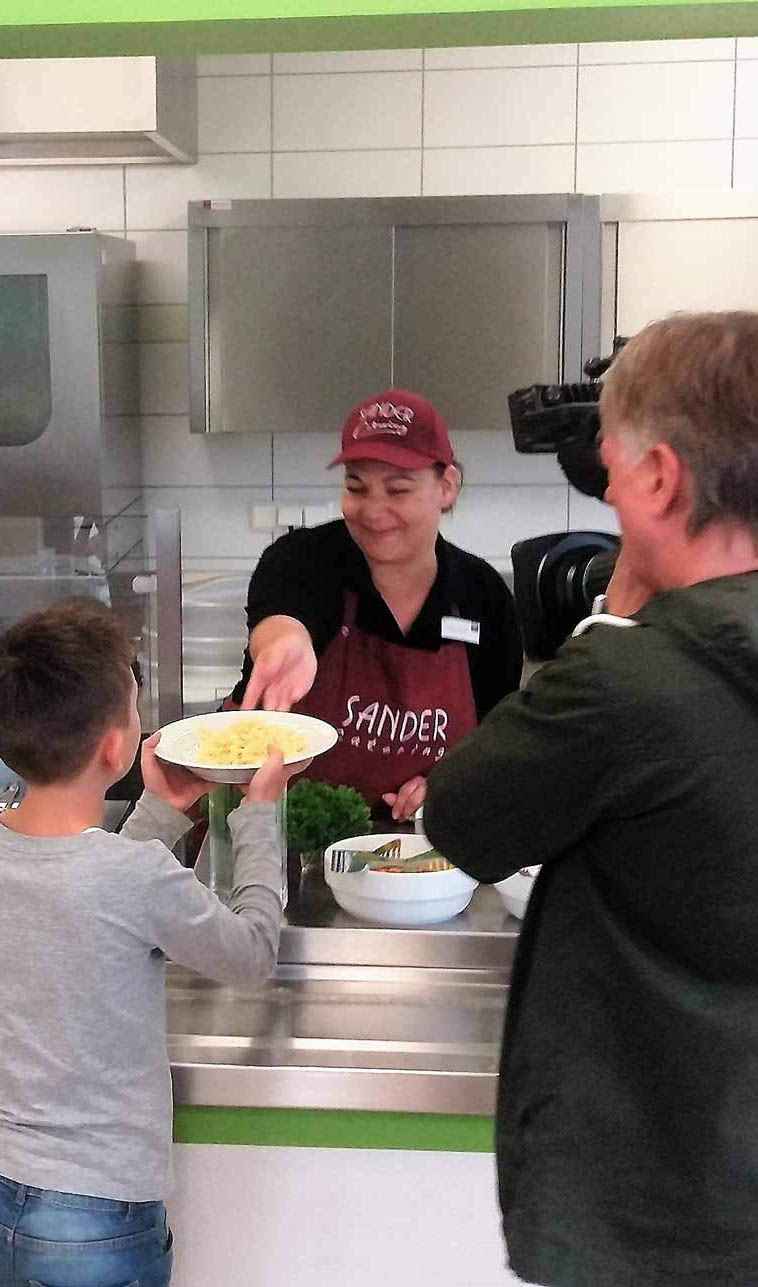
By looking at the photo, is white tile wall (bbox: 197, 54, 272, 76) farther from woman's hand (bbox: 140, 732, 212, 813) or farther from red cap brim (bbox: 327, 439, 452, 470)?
woman's hand (bbox: 140, 732, 212, 813)

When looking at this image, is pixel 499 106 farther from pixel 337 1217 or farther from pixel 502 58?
pixel 337 1217

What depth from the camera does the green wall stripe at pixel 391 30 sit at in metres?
1.11

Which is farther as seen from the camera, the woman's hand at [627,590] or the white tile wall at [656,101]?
the white tile wall at [656,101]

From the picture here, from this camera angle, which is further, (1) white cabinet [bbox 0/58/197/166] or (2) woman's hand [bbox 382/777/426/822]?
(1) white cabinet [bbox 0/58/197/166]

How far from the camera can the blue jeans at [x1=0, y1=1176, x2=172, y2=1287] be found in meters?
1.21

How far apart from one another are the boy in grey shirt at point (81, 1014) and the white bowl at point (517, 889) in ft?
1.00

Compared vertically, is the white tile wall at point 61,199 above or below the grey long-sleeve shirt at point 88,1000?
above

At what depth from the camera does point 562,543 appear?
133cm

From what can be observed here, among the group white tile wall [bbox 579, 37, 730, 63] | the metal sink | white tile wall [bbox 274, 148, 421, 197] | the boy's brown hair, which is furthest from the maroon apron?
white tile wall [bbox 579, 37, 730, 63]

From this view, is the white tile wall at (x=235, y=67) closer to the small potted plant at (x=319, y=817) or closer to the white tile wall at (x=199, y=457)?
the white tile wall at (x=199, y=457)

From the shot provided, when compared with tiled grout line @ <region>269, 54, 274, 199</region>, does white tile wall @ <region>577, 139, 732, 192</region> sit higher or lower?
lower

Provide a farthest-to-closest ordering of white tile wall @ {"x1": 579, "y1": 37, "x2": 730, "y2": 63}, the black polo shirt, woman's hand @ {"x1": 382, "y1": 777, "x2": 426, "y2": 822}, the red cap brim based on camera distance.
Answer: white tile wall @ {"x1": 579, "y1": 37, "x2": 730, "y2": 63}
the black polo shirt
the red cap brim
woman's hand @ {"x1": 382, "y1": 777, "x2": 426, "y2": 822}

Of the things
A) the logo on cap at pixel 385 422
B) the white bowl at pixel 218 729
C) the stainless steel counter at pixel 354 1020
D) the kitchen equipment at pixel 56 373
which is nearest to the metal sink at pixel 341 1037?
the stainless steel counter at pixel 354 1020

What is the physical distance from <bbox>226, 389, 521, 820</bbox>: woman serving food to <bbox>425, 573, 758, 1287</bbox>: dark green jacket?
88 centimetres
